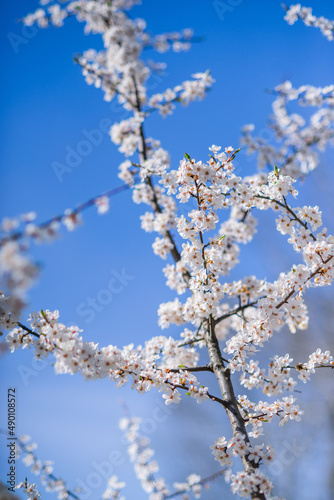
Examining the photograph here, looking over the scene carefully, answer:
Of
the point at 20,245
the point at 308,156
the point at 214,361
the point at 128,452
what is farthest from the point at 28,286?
the point at 308,156

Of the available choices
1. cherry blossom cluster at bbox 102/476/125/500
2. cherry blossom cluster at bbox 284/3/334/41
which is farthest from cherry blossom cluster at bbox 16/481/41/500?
cherry blossom cluster at bbox 284/3/334/41

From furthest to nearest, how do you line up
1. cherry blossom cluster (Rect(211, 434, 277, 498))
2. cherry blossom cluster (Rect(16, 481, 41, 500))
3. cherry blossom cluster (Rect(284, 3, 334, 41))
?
cherry blossom cluster (Rect(284, 3, 334, 41)) → cherry blossom cluster (Rect(16, 481, 41, 500)) → cherry blossom cluster (Rect(211, 434, 277, 498))

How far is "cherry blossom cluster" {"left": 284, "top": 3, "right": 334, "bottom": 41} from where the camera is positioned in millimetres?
4707

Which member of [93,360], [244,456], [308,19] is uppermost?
[308,19]

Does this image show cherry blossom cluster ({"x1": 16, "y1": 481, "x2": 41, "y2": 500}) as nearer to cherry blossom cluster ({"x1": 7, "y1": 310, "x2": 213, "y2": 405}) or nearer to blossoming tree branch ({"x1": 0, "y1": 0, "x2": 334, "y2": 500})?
blossoming tree branch ({"x1": 0, "y1": 0, "x2": 334, "y2": 500})

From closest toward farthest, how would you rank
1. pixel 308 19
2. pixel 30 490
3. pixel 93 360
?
pixel 93 360 → pixel 30 490 → pixel 308 19

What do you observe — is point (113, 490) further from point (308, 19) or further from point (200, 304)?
point (308, 19)

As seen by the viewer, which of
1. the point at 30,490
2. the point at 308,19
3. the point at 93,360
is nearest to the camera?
the point at 93,360

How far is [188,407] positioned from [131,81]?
10.3 metres

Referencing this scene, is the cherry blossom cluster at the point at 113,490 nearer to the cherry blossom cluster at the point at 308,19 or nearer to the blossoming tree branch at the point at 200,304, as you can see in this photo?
the blossoming tree branch at the point at 200,304

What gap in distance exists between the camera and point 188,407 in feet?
36.0

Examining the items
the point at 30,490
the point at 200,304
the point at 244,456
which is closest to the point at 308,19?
the point at 200,304

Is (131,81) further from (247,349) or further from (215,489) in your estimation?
(215,489)

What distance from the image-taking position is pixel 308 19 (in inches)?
189
